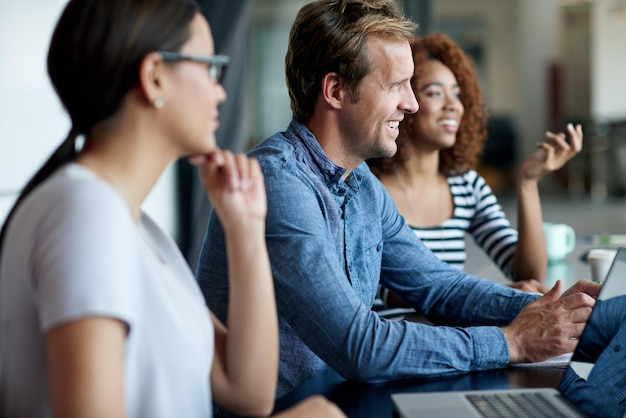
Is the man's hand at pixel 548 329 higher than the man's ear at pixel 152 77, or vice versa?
the man's ear at pixel 152 77

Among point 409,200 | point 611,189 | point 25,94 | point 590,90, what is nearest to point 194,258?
point 25,94

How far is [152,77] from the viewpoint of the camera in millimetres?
1033

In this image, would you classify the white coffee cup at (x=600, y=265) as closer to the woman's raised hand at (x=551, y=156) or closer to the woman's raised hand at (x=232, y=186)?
the woman's raised hand at (x=551, y=156)

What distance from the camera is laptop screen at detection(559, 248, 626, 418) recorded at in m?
1.21

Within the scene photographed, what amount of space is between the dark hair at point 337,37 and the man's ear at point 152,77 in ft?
2.41

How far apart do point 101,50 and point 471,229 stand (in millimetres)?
1897

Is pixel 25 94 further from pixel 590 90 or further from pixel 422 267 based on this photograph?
pixel 590 90

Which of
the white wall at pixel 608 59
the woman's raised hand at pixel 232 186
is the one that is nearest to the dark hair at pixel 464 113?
the woman's raised hand at pixel 232 186

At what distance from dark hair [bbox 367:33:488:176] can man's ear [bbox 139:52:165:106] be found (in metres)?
1.59

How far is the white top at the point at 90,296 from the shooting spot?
0.90m

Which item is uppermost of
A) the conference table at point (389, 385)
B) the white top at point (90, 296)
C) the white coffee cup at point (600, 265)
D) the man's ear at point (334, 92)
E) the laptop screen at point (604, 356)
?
the man's ear at point (334, 92)

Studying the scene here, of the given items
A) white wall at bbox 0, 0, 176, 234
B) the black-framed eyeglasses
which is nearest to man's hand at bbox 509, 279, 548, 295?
the black-framed eyeglasses

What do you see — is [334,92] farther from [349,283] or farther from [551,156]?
[551,156]

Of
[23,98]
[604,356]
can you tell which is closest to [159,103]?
[604,356]
